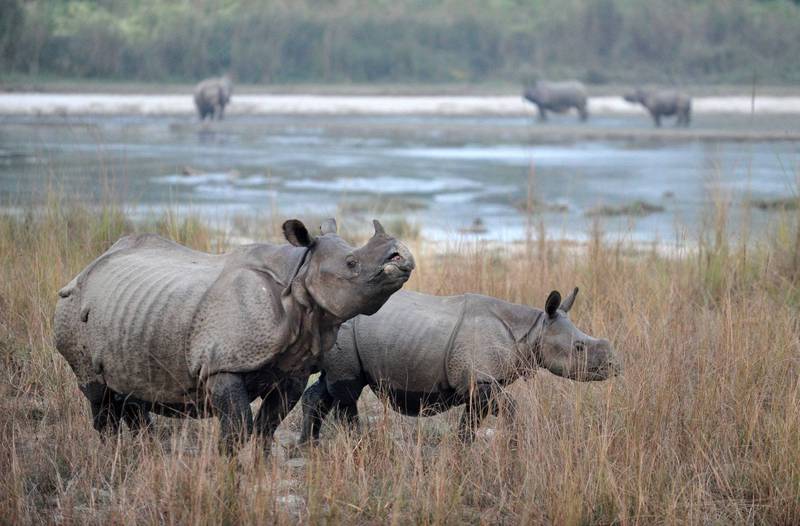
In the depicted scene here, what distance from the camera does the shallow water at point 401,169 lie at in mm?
11203

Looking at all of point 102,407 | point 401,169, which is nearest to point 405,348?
point 102,407

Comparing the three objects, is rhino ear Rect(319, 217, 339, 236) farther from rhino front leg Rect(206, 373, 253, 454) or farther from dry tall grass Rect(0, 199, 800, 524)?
dry tall grass Rect(0, 199, 800, 524)

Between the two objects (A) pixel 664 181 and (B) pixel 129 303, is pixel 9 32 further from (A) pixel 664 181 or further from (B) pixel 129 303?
(B) pixel 129 303

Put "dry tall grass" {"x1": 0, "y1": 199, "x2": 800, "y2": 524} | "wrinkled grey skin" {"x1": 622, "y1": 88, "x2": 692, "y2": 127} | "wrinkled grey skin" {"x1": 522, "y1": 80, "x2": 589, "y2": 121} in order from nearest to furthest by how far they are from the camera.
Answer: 1. "dry tall grass" {"x1": 0, "y1": 199, "x2": 800, "y2": 524}
2. "wrinkled grey skin" {"x1": 622, "y1": 88, "x2": 692, "y2": 127}
3. "wrinkled grey skin" {"x1": 522, "y1": 80, "x2": 589, "y2": 121}

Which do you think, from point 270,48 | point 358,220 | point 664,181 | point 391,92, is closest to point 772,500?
point 358,220

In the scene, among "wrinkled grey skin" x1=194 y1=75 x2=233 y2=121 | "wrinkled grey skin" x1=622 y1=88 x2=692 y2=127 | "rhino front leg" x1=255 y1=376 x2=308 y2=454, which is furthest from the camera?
"wrinkled grey skin" x1=622 y1=88 x2=692 y2=127

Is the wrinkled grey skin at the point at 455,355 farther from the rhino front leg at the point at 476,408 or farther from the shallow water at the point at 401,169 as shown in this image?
the shallow water at the point at 401,169

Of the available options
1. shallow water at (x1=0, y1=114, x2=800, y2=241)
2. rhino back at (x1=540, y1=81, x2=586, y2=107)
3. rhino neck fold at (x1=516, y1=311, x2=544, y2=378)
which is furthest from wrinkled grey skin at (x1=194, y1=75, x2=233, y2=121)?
rhino neck fold at (x1=516, y1=311, x2=544, y2=378)

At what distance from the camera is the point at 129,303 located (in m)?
4.31

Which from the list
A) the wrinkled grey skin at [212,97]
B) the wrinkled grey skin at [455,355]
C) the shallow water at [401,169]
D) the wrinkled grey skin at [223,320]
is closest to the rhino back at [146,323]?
the wrinkled grey skin at [223,320]

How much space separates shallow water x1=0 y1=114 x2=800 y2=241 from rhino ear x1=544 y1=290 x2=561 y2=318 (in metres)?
2.86

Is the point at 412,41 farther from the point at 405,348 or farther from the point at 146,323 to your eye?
the point at 146,323

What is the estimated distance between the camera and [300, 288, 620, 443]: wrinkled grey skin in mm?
4715

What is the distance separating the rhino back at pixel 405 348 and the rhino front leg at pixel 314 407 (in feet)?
0.72
